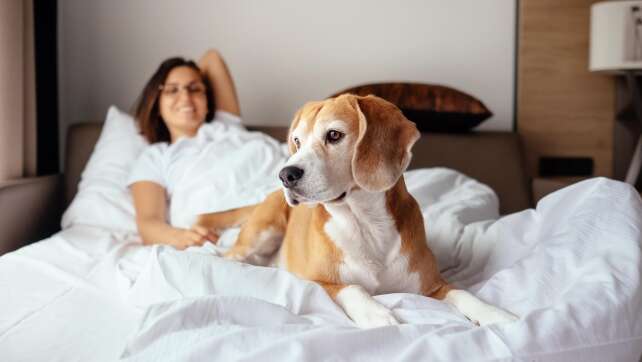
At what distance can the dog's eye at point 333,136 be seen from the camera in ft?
4.02

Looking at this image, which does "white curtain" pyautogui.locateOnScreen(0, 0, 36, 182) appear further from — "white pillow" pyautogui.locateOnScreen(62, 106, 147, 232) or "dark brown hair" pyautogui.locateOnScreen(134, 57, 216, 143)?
"dark brown hair" pyautogui.locateOnScreen(134, 57, 216, 143)

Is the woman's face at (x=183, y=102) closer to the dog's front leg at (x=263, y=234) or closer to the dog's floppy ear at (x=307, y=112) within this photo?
the dog's front leg at (x=263, y=234)

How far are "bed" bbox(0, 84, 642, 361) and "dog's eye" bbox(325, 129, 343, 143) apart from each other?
Answer: 0.29 m

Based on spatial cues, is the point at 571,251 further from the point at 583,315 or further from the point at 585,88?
the point at 585,88

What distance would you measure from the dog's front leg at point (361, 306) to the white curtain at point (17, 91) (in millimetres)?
1481

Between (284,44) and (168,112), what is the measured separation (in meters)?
0.77

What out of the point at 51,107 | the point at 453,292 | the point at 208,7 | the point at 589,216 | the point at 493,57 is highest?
the point at 208,7

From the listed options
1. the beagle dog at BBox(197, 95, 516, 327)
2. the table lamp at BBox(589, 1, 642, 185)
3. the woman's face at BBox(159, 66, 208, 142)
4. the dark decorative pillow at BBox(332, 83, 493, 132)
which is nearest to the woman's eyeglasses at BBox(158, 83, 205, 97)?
the woman's face at BBox(159, 66, 208, 142)

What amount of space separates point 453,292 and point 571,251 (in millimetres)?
261

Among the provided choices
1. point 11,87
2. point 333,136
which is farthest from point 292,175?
point 11,87

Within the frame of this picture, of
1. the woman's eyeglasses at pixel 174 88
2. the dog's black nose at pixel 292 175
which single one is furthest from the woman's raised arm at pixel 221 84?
the dog's black nose at pixel 292 175

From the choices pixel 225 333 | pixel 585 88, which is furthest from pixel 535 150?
pixel 225 333

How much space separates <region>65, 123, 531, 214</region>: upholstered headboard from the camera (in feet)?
8.32

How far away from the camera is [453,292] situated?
1.27 m
